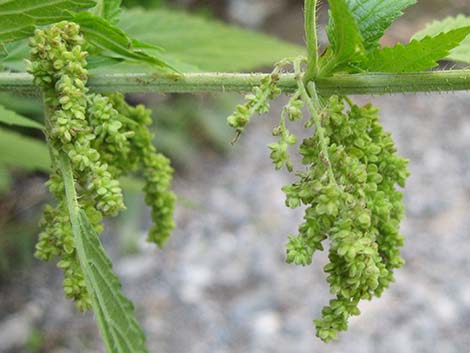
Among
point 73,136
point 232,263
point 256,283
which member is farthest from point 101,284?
point 232,263

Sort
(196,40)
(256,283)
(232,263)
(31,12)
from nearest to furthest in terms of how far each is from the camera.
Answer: (31,12)
(196,40)
(256,283)
(232,263)

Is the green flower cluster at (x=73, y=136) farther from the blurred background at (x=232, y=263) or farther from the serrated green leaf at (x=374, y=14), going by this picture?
the blurred background at (x=232, y=263)

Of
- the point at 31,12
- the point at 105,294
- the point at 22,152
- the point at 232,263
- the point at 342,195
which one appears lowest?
the point at 105,294

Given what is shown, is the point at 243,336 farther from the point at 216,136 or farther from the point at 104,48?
the point at 104,48

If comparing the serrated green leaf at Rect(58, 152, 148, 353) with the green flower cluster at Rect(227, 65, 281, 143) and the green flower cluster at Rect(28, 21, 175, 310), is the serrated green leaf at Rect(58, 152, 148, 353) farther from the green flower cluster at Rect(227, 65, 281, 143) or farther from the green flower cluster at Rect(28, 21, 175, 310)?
the green flower cluster at Rect(227, 65, 281, 143)

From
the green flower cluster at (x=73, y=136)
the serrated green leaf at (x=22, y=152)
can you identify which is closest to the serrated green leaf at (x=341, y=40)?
the green flower cluster at (x=73, y=136)

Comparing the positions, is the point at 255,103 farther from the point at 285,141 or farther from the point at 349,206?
the point at 349,206
